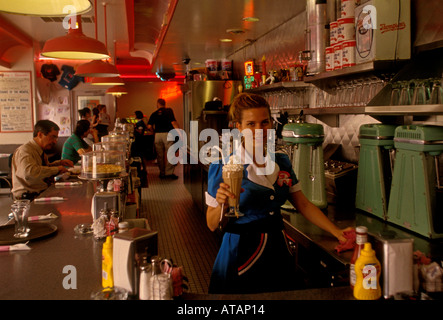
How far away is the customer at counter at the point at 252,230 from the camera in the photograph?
211 centimetres

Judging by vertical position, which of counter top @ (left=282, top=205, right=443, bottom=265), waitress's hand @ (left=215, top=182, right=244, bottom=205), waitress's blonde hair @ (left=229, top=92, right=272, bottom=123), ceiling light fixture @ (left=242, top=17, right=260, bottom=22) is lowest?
counter top @ (left=282, top=205, right=443, bottom=265)

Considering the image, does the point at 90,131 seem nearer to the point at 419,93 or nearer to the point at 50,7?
the point at 50,7

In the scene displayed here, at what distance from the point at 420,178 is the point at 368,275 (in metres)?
1.14

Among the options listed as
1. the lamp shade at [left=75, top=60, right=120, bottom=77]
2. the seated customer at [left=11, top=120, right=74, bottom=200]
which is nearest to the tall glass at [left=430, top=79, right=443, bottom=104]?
the lamp shade at [left=75, top=60, right=120, bottom=77]

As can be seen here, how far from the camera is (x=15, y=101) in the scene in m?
10.8

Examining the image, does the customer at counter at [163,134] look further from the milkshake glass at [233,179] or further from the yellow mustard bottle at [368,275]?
the yellow mustard bottle at [368,275]

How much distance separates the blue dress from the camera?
2.12m

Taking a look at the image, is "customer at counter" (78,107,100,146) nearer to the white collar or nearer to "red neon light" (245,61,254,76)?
"red neon light" (245,61,254,76)

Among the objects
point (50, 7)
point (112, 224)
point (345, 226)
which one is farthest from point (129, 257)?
point (345, 226)

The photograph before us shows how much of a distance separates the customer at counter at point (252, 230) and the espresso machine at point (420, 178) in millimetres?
859

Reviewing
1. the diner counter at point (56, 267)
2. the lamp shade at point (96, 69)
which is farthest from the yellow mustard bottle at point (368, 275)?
the lamp shade at point (96, 69)

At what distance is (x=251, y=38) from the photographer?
6.66 metres

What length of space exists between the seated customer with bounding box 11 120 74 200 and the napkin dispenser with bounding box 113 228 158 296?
3.95m

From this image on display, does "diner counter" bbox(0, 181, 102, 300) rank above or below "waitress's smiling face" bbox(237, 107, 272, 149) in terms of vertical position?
below
